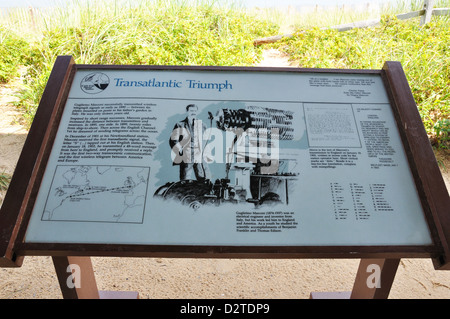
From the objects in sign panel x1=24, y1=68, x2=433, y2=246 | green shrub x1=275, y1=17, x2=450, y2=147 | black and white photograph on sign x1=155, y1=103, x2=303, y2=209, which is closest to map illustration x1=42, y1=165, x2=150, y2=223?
A: sign panel x1=24, y1=68, x2=433, y2=246

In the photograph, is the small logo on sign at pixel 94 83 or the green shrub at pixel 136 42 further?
the green shrub at pixel 136 42

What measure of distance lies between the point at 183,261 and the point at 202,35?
3.70m

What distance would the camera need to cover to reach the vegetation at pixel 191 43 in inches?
179

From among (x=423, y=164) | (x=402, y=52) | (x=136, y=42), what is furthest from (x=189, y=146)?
(x=402, y=52)

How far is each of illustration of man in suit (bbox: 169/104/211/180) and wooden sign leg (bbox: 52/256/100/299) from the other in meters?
0.64

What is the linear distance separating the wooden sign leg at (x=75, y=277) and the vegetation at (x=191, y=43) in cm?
297

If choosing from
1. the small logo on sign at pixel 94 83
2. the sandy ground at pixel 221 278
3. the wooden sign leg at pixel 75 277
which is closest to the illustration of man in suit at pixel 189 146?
the small logo on sign at pixel 94 83

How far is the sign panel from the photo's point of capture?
1395 mm

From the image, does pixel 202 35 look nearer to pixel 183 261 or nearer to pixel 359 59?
pixel 359 59

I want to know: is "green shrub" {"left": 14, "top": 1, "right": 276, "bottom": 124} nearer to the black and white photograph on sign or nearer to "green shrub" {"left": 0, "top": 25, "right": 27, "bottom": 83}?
"green shrub" {"left": 0, "top": 25, "right": 27, "bottom": 83}

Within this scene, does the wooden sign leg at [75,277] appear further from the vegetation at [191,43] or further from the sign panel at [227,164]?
the vegetation at [191,43]

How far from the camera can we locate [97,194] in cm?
147

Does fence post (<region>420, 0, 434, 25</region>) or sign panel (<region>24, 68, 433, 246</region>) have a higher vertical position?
fence post (<region>420, 0, 434, 25</region>)

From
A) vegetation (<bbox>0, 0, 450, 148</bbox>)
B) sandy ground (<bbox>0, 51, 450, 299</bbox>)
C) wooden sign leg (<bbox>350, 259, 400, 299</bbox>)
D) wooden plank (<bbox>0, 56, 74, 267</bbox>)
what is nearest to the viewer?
wooden plank (<bbox>0, 56, 74, 267</bbox>)
